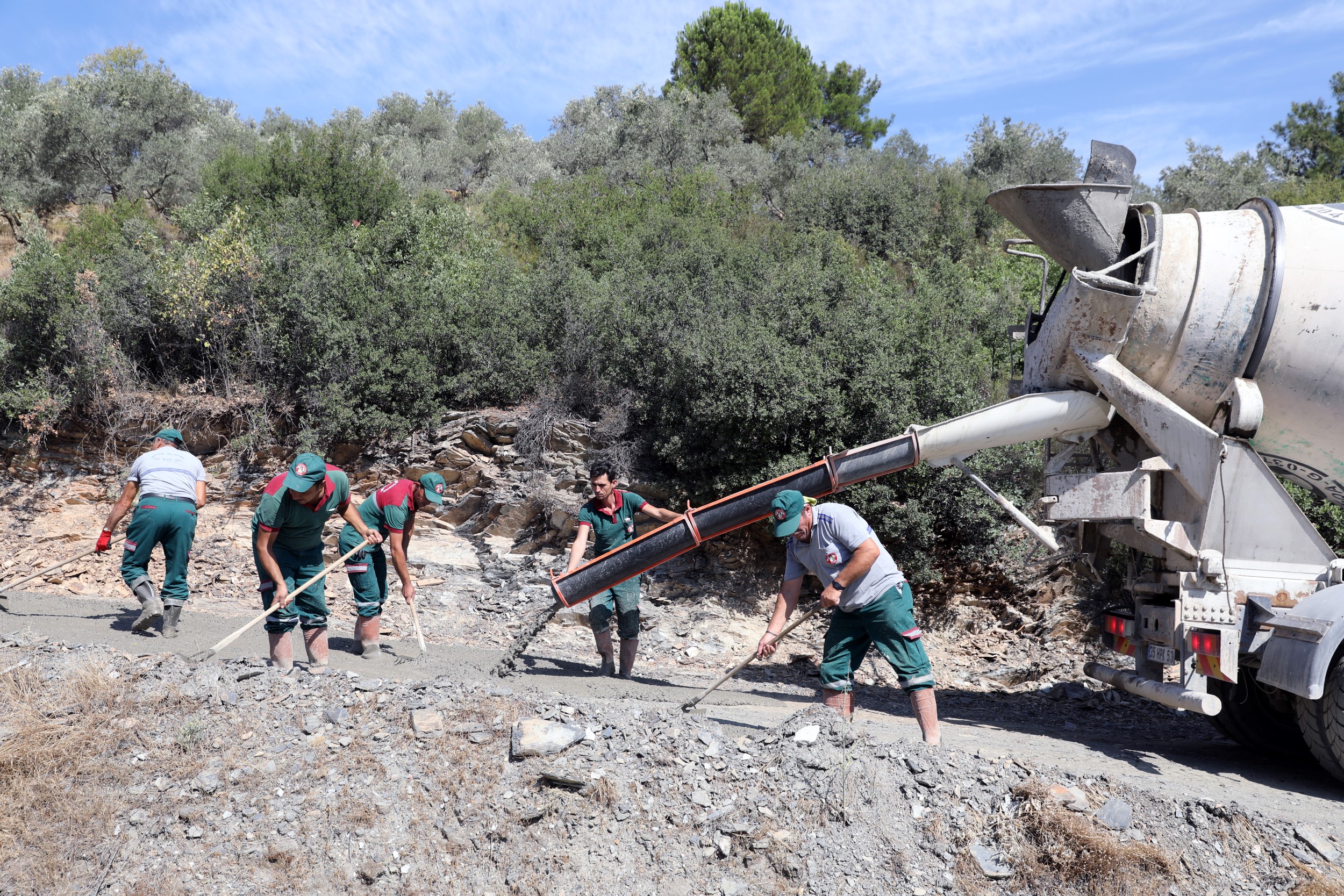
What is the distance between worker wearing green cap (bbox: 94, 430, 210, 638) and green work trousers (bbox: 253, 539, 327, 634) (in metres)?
1.32

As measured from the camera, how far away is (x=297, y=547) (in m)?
5.61

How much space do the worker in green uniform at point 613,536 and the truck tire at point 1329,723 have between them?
389 cm

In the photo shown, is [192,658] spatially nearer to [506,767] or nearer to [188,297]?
[506,767]

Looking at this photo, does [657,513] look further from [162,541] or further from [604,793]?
[162,541]

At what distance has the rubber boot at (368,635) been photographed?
6.50 m

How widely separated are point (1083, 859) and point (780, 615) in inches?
69.9

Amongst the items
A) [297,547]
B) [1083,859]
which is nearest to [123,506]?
[297,547]

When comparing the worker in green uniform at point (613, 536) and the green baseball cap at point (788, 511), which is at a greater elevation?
the green baseball cap at point (788, 511)

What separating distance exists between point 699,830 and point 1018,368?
707cm

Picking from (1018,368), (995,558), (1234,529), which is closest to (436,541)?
(995,558)

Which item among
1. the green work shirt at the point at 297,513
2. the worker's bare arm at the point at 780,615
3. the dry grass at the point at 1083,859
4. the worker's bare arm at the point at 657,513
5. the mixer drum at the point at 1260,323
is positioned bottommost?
the dry grass at the point at 1083,859

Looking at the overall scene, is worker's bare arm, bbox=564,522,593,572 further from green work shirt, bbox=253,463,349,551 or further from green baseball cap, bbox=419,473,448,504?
green work shirt, bbox=253,463,349,551

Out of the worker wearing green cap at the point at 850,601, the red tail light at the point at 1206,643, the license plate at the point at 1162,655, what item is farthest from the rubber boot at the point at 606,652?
the red tail light at the point at 1206,643

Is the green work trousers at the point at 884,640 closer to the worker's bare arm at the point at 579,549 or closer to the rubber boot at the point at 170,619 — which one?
the worker's bare arm at the point at 579,549
